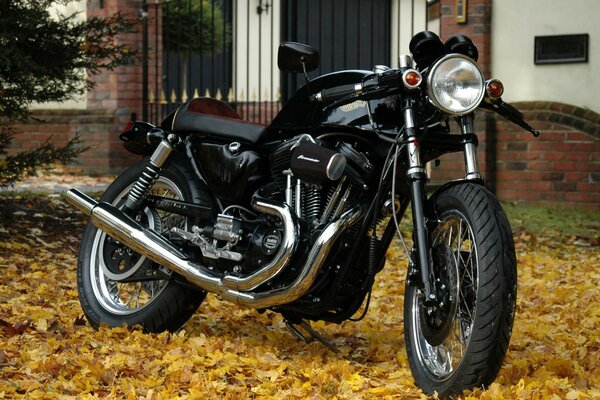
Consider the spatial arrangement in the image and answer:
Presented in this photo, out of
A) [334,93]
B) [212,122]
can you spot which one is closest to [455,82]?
[334,93]

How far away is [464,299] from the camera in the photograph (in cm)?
393

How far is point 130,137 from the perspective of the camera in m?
5.31

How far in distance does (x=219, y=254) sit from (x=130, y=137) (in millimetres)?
840

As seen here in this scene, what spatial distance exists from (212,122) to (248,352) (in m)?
1.01

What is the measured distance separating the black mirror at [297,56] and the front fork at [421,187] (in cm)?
49

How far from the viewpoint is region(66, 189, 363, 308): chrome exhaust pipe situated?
434 cm

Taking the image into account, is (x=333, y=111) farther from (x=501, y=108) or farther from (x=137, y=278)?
(x=137, y=278)

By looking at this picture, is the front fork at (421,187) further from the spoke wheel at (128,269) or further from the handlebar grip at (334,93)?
the spoke wheel at (128,269)

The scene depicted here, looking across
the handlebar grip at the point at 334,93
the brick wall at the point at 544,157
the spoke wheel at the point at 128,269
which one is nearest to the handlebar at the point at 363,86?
the handlebar grip at the point at 334,93

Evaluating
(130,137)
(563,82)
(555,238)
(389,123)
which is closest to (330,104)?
(389,123)

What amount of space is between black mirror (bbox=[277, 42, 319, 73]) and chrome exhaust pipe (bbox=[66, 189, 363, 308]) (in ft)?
1.97

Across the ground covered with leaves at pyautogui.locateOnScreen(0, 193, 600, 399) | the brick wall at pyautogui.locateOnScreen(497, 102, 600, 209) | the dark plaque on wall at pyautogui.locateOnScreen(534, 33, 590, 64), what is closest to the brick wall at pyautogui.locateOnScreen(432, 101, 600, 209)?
the brick wall at pyautogui.locateOnScreen(497, 102, 600, 209)

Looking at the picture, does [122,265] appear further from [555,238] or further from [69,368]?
[555,238]

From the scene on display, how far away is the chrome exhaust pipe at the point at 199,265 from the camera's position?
4344 mm
